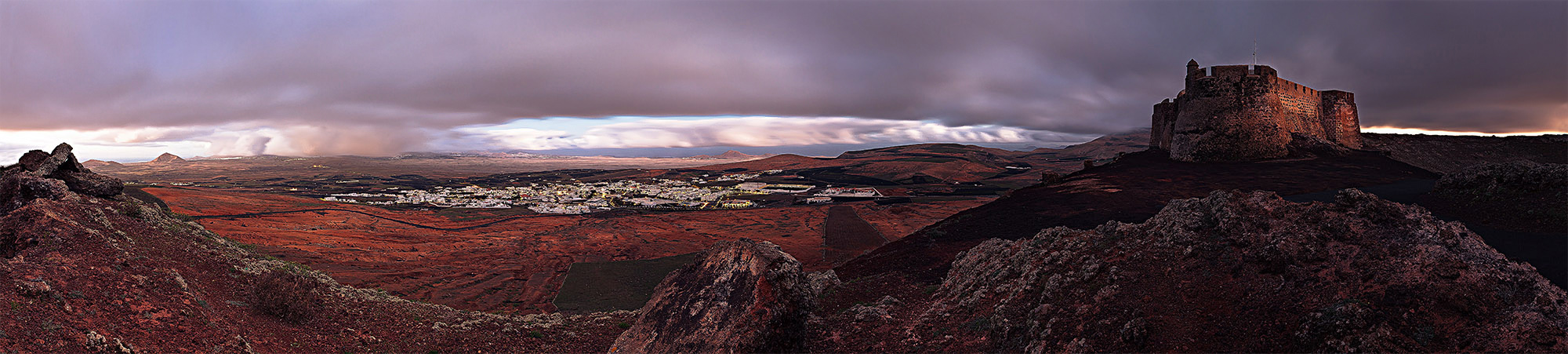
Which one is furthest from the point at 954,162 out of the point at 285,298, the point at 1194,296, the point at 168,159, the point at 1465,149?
the point at 168,159

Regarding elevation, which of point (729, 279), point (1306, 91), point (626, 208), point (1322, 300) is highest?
point (1306, 91)

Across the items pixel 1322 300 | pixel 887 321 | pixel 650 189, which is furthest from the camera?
pixel 650 189

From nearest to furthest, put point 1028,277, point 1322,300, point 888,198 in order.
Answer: point 1322,300, point 1028,277, point 888,198

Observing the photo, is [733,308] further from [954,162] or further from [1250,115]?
[954,162]

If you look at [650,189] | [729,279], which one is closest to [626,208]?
[650,189]

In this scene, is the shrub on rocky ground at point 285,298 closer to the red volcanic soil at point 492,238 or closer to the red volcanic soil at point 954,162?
the red volcanic soil at point 492,238

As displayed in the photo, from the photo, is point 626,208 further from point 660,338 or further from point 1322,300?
point 1322,300

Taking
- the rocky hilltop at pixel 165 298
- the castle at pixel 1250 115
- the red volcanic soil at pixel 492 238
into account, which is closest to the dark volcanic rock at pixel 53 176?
the rocky hilltop at pixel 165 298
